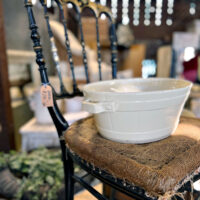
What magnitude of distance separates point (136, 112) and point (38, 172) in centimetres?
78

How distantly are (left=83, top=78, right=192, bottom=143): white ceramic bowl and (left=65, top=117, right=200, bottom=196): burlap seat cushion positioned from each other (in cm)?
2

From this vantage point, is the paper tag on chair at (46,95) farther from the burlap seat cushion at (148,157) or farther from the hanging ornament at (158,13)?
the hanging ornament at (158,13)

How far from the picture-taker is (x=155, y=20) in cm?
321

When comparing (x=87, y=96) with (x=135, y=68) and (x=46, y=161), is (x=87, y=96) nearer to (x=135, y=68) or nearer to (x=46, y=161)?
(x=46, y=161)

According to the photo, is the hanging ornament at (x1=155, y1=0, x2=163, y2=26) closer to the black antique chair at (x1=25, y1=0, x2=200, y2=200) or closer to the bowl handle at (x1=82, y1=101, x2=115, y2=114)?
the black antique chair at (x1=25, y1=0, x2=200, y2=200)

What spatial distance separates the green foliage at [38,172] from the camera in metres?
0.83

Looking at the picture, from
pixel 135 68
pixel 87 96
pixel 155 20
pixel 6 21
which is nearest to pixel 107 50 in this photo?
pixel 135 68

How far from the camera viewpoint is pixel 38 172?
91cm

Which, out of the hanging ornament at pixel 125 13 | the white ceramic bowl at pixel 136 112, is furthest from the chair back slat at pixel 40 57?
the hanging ornament at pixel 125 13

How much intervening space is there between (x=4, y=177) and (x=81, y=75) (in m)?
1.19

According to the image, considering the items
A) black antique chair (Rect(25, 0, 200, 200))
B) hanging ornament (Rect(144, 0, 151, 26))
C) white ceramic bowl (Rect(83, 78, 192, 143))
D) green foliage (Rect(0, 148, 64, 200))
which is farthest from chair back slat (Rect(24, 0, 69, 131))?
hanging ornament (Rect(144, 0, 151, 26))

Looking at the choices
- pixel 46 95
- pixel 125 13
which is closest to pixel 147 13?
pixel 125 13

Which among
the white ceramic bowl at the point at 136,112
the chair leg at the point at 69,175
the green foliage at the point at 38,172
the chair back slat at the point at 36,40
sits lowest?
the green foliage at the point at 38,172

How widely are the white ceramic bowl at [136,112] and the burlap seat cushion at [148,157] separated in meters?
0.02
